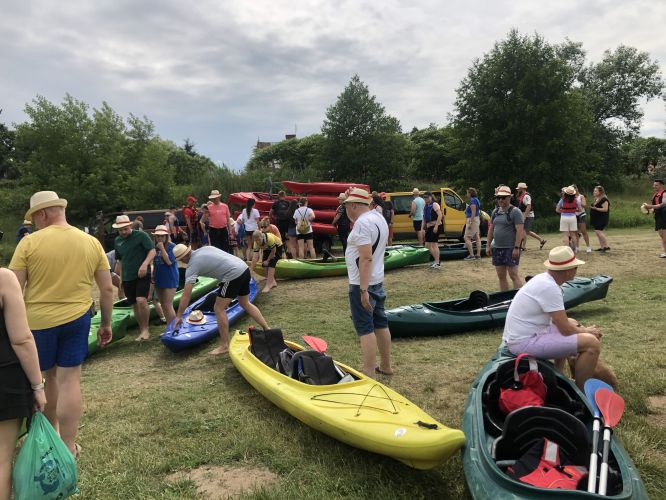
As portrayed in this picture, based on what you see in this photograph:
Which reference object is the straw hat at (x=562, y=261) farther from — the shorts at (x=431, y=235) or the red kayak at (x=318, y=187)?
the red kayak at (x=318, y=187)

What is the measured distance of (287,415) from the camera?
3.74 meters

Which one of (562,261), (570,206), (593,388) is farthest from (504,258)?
(570,206)

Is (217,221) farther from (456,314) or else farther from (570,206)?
(570,206)

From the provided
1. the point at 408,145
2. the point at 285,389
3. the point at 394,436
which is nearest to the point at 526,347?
the point at 394,436

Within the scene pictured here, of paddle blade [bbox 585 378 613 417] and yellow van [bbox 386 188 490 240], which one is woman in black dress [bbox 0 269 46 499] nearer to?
paddle blade [bbox 585 378 613 417]

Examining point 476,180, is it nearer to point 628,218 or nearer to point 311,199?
point 628,218

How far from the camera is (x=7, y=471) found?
217 centimetres

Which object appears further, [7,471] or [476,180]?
[476,180]

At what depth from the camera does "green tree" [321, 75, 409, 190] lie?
27344mm

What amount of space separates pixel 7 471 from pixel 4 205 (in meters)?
24.4

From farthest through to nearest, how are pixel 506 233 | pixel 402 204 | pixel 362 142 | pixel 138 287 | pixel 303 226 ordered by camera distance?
pixel 362 142, pixel 402 204, pixel 303 226, pixel 506 233, pixel 138 287

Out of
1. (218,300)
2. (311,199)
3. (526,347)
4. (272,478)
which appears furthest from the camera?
(311,199)

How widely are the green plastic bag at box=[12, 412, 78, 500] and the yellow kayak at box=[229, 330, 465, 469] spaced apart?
5.07 feet

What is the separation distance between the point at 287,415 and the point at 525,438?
1.91m
